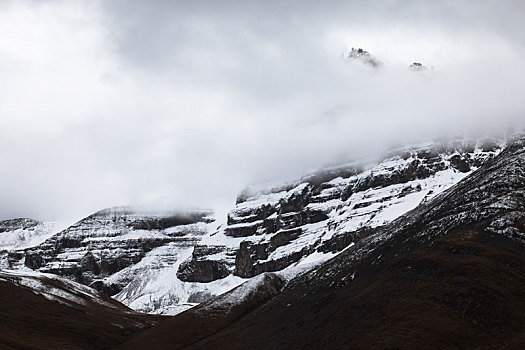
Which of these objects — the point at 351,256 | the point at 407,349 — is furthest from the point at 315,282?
the point at 407,349

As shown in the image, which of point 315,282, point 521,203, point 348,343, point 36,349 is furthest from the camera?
point 315,282

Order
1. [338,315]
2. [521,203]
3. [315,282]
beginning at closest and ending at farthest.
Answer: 1. [338,315]
2. [521,203]
3. [315,282]

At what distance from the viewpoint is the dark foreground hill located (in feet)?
359

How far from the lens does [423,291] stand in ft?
412

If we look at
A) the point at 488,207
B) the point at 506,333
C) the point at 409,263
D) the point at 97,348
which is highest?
the point at 488,207

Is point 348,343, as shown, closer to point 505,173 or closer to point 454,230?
point 454,230

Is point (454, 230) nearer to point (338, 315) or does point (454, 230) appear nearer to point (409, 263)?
point (409, 263)

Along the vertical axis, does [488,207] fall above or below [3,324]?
above

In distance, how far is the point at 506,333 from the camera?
102 meters

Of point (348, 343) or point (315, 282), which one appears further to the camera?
point (315, 282)

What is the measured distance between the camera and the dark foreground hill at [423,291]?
359ft

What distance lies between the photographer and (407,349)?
105 metres

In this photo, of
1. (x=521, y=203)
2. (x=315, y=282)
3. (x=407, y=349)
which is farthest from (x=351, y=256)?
(x=407, y=349)

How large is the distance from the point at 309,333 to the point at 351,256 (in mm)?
55174
